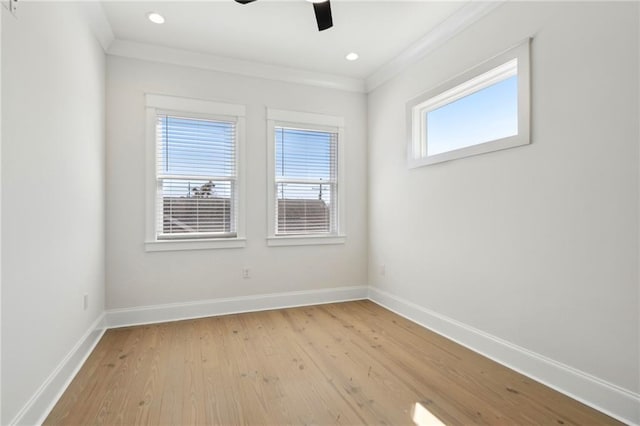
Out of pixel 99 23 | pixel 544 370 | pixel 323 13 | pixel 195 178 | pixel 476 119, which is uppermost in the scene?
pixel 99 23

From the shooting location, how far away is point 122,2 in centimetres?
265

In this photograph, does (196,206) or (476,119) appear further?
(196,206)

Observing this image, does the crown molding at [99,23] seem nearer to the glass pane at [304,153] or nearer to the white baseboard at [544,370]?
the glass pane at [304,153]

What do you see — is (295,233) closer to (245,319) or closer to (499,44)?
(245,319)

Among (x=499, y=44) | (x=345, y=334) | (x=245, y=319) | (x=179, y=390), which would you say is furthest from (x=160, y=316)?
(x=499, y=44)

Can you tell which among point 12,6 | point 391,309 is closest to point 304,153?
point 391,309

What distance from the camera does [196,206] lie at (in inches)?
141

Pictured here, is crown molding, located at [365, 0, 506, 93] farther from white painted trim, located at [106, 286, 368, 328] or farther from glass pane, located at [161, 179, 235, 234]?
white painted trim, located at [106, 286, 368, 328]

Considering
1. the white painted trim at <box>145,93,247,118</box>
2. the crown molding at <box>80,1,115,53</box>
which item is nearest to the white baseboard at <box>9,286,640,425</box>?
the white painted trim at <box>145,93,247,118</box>

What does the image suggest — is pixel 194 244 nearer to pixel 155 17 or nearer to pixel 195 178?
pixel 195 178

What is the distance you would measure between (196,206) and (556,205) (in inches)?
128

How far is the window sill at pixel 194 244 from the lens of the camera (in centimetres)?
336

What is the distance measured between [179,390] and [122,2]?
9.85 ft

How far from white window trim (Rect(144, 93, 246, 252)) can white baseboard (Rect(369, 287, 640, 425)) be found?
7.34 feet
